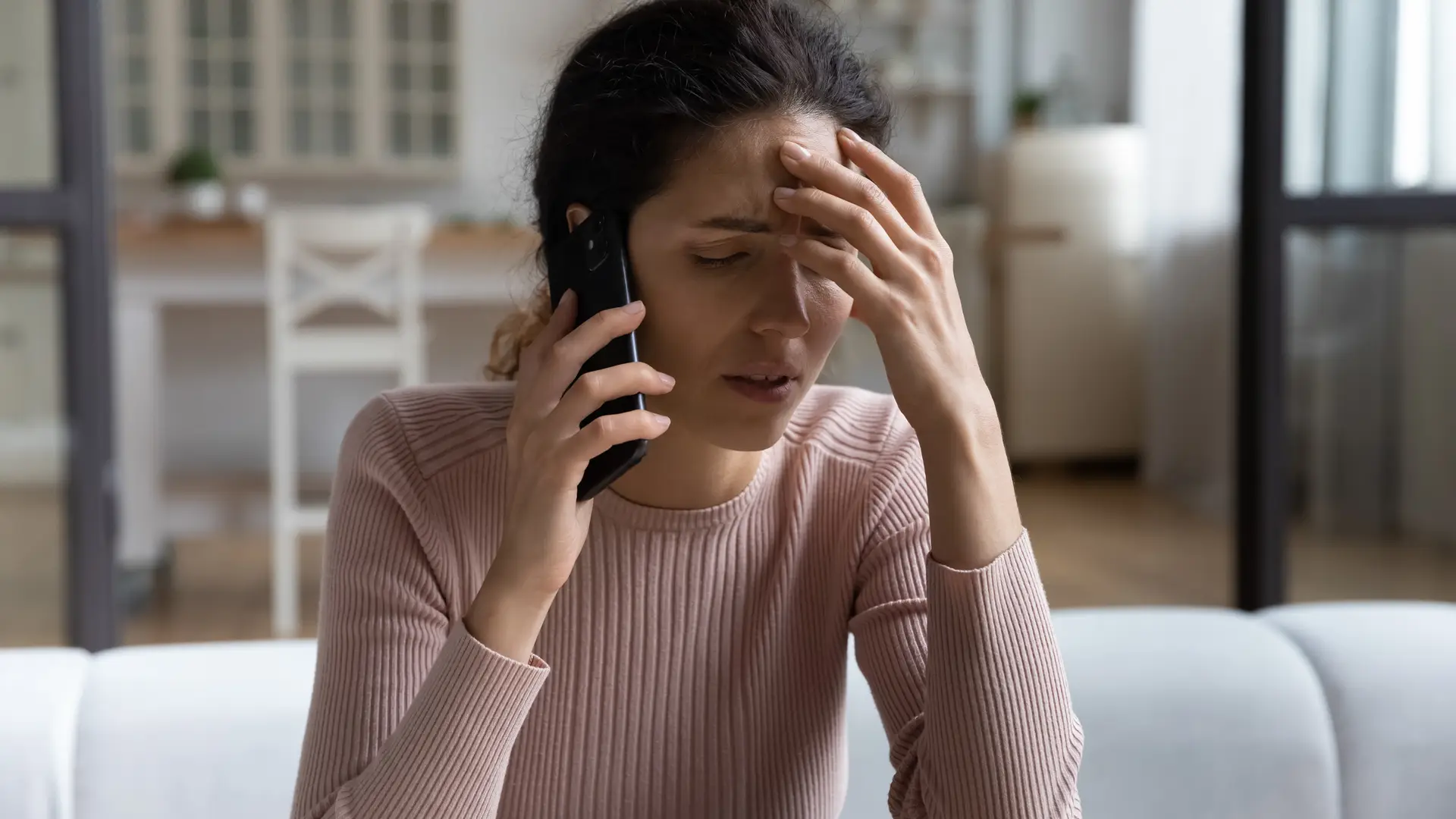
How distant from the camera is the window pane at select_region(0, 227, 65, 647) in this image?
1599 millimetres

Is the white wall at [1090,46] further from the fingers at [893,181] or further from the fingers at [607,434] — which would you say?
the fingers at [607,434]

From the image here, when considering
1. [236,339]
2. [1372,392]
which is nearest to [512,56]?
[236,339]

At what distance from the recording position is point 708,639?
1.01 meters

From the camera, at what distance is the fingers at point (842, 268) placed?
0.85m

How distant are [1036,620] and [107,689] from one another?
663 millimetres

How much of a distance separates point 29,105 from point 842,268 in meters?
1.13

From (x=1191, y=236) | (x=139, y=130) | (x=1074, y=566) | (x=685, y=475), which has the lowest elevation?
(x=1074, y=566)

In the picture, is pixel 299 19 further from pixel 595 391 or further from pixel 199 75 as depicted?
pixel 595 391

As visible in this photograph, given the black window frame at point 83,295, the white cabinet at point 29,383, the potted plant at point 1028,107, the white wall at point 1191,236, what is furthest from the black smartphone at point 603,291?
the potted plant at point 1028,107

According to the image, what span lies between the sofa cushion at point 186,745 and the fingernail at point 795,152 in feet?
1.77


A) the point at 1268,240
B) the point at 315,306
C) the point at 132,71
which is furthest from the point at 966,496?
the point at 132,71

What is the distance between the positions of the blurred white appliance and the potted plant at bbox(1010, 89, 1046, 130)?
0.40 feet

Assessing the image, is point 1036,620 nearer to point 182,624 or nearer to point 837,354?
point 182,624

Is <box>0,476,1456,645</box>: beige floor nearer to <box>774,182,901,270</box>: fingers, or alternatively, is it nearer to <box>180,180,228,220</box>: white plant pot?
<box>180,180,228,220</box>: white plant pot
